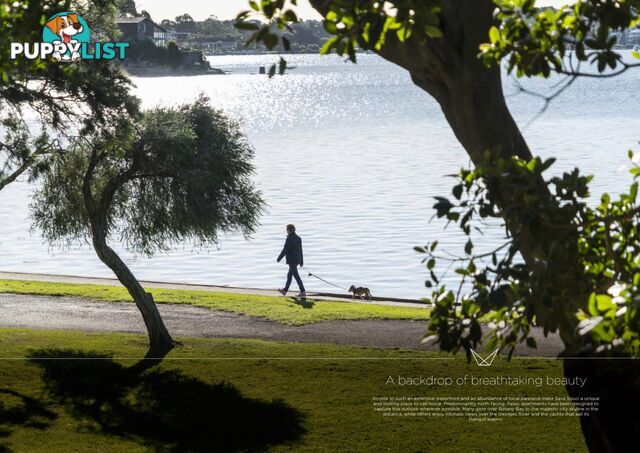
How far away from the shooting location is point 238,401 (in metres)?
15.2

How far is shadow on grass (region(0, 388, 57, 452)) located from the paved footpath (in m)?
6.50

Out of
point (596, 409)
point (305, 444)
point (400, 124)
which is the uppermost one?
point (596, 409)

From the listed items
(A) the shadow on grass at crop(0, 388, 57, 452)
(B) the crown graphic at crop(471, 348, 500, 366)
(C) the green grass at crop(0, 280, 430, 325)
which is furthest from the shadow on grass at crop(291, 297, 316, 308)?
(A) the shadow on grass at crop(0, 388, 57, 452)

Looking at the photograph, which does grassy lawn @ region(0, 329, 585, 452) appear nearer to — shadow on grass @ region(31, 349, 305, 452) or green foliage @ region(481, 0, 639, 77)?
shadow on grass @ region(31, 349, 305, 452)

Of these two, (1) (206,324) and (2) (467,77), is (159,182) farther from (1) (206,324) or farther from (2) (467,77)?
(2) (467,77)

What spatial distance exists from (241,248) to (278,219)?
7.35 m

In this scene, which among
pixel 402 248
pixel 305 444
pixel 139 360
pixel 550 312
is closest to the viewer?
pixel 550 312

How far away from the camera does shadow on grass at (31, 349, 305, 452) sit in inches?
531

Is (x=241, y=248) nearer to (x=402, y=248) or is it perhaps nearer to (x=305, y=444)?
(x=402, y=248)

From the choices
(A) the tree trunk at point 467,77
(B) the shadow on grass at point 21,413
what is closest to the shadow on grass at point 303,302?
(B) the shadow on grass at point 21,413

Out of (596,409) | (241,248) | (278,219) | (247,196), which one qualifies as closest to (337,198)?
(278,219)

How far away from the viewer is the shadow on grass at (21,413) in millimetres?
13852

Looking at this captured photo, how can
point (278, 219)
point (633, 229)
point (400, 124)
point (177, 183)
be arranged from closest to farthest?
point (633, 229) < point (177, 183) < point (278, 219) < point (400, 124)

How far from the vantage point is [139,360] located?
17953 mm
